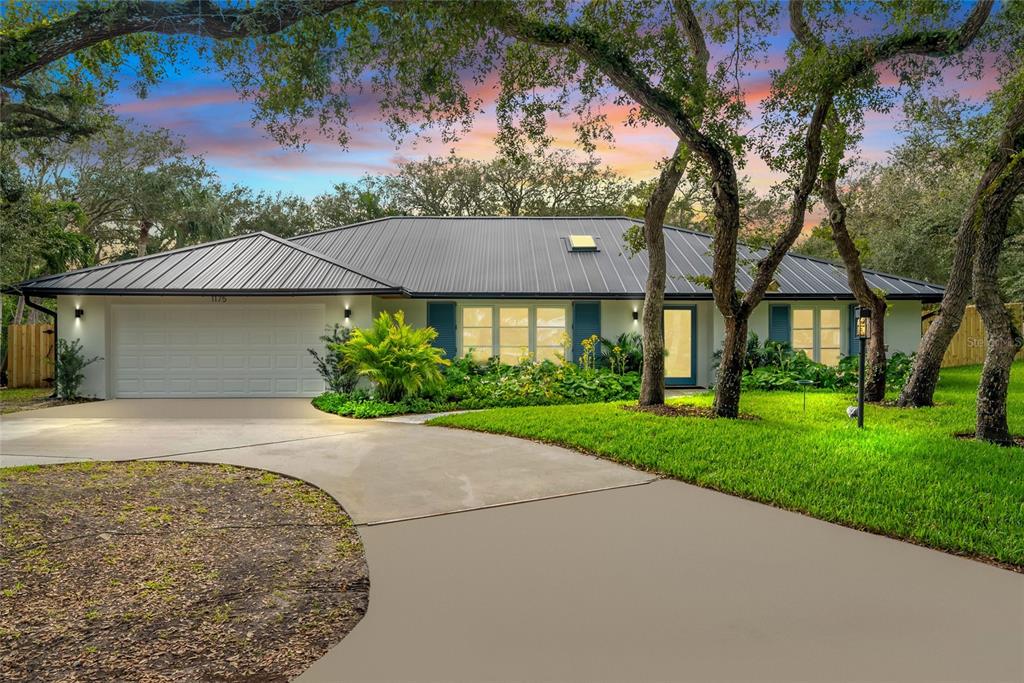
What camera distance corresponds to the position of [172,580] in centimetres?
358

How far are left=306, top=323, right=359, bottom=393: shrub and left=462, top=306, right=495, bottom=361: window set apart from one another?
8.64 ft

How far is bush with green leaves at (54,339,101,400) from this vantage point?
40.6 feet

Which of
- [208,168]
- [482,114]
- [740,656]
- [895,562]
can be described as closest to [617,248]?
[482,114]

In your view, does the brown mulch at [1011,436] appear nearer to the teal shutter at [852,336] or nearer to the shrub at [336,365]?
the teal shutter at [852,336]

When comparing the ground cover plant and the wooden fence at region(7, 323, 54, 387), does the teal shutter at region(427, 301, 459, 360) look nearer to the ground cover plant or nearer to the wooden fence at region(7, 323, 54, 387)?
the ground cover plant

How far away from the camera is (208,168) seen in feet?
82.0

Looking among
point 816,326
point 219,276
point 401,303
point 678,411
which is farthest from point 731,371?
point 219,276

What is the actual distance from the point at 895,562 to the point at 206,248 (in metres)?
14.5

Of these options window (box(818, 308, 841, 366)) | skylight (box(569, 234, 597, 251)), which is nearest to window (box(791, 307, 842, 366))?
window (box(818, 308, 841, 366))

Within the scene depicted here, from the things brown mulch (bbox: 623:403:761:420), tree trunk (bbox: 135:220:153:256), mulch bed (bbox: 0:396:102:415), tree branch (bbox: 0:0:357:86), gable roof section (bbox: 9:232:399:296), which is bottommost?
mulch bed (bbox: 0:396:102:415)

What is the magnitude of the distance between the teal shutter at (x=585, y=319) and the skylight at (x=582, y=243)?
249 cm

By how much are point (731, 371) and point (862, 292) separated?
399 cm

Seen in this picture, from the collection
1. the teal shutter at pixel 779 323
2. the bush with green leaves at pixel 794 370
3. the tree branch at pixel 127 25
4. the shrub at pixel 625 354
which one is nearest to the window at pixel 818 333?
the teal shutter at pixel 779 323

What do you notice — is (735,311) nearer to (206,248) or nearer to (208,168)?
(206,248)
